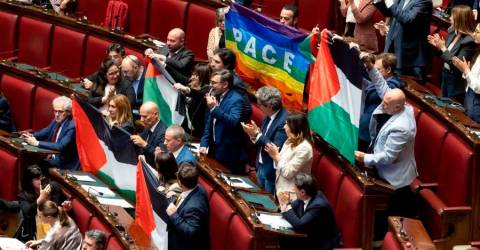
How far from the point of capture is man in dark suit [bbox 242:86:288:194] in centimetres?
564

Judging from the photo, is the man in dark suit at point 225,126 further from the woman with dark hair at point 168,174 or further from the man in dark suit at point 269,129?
the woman with dark hair at point 168,174

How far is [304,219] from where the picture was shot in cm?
512

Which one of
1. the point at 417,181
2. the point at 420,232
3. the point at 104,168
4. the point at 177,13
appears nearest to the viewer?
the point at 420,232

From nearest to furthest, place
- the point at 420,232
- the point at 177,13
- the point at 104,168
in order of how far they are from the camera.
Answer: the point at 420,232 → the point at 104,168 → the point at 177,13

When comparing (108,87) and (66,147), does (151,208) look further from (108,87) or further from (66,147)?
(108,87)

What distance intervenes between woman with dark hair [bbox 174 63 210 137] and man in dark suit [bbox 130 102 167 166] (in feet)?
1.19

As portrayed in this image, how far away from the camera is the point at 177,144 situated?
18.5ft

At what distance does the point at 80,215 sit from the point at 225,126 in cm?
77

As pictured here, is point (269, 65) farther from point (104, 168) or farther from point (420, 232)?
point (420, 232)

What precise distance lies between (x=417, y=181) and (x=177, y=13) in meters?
2.55

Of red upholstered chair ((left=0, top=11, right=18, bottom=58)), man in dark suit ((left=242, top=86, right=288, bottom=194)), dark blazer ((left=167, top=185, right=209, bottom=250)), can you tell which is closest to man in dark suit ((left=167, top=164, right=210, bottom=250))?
dark blazer ((left=167, top=185, right=209, bottom=250))

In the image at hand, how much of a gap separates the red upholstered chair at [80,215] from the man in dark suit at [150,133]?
368mm

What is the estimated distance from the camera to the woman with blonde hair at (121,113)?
6.21 metres

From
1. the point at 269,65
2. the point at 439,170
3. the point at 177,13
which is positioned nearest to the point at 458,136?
the point at 439,170
